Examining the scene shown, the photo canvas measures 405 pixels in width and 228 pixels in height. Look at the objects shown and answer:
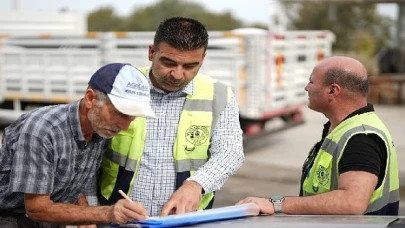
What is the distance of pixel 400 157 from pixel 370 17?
110ft

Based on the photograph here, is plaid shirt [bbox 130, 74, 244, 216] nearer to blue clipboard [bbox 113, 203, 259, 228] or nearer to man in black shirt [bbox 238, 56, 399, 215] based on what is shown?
man in black shirt [bbox 238, 56, 399, 215]

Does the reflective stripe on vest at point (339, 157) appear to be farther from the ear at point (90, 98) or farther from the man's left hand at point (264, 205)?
the ear at point (90, 98)

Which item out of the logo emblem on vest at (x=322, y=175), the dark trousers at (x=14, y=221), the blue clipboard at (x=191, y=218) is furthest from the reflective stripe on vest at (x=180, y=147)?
the blue clipboard at (x=191, y=218)

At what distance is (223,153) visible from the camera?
11.0 ft

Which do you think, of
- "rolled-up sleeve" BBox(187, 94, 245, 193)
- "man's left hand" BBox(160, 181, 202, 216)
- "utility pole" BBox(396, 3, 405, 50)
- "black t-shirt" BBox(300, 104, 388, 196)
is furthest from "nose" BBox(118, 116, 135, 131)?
"utility pole" BBox(396, 3, 405, 50)

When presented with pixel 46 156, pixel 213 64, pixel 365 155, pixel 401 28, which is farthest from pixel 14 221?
pixel 401 28

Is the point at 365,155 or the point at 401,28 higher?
the point at 401,28

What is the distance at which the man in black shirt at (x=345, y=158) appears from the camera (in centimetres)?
305

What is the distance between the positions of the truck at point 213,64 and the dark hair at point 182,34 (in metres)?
7.65

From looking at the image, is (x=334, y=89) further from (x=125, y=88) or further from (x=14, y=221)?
(x=14, y=221)

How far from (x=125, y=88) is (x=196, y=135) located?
0.62m

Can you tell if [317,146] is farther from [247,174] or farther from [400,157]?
[400,157]

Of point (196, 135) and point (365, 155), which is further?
point (196, 135)

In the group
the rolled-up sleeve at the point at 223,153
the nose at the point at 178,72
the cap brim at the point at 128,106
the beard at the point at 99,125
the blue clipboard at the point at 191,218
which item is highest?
the nose at the point at 178,72
